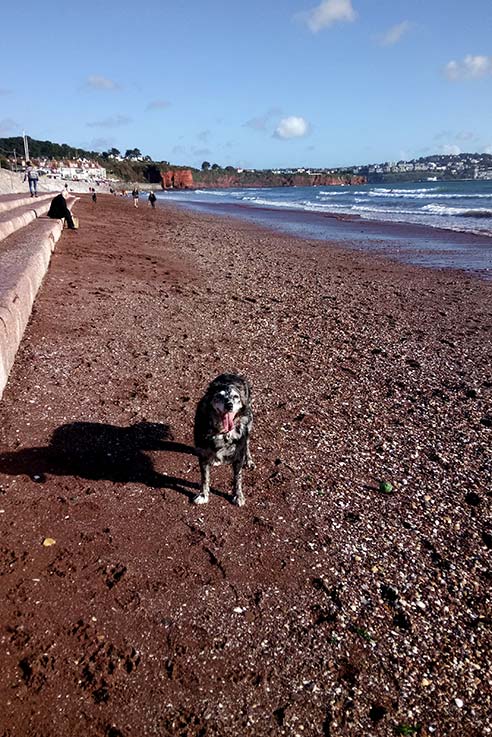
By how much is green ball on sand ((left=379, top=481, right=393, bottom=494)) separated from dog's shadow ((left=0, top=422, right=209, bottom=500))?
1.90 metres

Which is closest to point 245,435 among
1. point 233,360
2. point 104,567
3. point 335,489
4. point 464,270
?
point 335,489

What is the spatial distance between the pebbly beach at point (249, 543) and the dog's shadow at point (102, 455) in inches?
0.9

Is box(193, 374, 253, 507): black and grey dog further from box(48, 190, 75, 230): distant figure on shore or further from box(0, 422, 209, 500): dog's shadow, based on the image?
box(48, 190, 75, 230): distant figure on shore

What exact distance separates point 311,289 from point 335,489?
985 cm

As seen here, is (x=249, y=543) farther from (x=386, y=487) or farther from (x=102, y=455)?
(x=102, y=455)

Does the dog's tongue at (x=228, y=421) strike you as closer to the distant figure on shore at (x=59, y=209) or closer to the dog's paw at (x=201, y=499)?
the dog's paw at (x=201, y=499)

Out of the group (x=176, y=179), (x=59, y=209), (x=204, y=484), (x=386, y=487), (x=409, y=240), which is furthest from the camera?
(x=176, y=179)

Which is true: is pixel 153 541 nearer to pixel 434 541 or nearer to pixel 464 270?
pixel 434 541

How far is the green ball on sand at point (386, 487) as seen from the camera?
501 centimetres

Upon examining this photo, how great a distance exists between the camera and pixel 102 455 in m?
5.41

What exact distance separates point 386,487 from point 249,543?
5.39 feet

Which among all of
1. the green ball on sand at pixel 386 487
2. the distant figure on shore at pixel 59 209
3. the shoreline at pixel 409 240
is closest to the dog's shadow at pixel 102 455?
the green ball on sand at pixel 386 487

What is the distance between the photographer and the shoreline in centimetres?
1911

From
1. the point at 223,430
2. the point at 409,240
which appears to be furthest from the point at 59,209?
the point at 223,430
